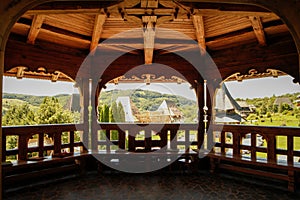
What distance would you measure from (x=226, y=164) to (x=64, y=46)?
4.69 metres

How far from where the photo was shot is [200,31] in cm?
511

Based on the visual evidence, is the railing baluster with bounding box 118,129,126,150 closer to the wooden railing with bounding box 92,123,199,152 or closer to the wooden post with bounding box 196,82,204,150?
the wooden railing with bounding box 92,123,199,152

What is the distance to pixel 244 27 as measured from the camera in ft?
16.0

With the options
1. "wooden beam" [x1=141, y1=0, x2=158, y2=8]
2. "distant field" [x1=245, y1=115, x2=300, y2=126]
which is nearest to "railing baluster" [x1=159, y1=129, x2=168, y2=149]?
"wooden beam" [x1=141, y1=0, x2=158, y2=8]

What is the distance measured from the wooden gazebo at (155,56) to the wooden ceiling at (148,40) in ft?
0.06

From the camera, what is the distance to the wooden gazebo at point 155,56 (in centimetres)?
427

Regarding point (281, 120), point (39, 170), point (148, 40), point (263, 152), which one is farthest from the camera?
point (281, 120)

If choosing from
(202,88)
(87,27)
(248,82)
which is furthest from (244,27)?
(248,82)

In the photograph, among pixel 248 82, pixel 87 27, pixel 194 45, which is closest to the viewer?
pixel 87 27

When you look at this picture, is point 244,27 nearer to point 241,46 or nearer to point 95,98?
point 241,46

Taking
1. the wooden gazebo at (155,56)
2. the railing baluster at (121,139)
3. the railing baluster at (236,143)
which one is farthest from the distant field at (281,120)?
the railing baluster at (121,139)

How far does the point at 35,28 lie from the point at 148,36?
2.23 metres

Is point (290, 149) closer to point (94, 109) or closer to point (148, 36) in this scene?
point (148, 36)

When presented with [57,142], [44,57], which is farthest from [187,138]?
[44,57]
